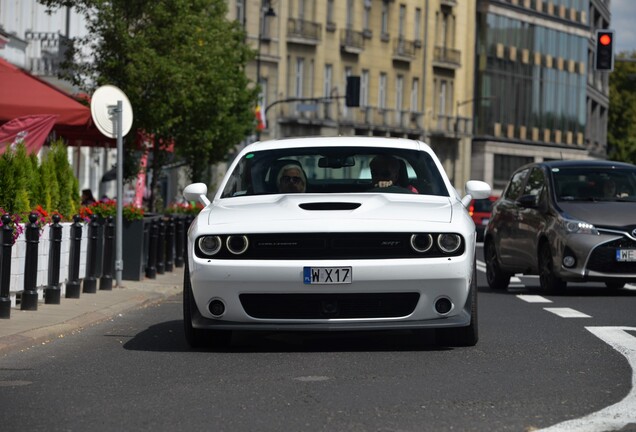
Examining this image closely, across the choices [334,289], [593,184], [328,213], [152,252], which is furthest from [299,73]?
[334,289]

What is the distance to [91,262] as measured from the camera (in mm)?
20062

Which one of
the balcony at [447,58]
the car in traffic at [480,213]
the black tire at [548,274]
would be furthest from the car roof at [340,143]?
the balcony at [447,58]

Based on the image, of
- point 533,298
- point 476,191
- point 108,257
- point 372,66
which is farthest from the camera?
point 372,66

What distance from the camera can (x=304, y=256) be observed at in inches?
467

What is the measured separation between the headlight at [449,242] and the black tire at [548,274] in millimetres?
8779

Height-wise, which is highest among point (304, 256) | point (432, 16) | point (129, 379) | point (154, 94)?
point (432, 16)

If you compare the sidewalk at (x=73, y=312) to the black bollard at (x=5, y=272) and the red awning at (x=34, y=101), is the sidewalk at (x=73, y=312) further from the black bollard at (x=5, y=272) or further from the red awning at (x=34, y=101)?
the red awning at (x=34, y=101)

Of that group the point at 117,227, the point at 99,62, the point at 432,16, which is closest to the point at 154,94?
the point at 99,62

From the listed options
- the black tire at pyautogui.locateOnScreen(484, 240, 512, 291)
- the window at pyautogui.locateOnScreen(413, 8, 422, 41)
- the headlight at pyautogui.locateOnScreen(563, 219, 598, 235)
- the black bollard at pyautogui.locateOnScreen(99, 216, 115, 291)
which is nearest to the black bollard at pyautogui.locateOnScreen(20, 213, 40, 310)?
Answer: the black bollard at pyautogui.locateOnScreen(99, 216, 115, 291)

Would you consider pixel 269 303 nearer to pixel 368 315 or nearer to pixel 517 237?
pixel 368 315

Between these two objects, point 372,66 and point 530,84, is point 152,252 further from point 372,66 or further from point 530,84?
point 530,84

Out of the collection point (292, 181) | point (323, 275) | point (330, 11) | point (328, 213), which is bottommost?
point (323, 275)

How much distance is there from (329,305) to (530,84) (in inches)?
3748

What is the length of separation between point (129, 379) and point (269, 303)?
5.65 feet
